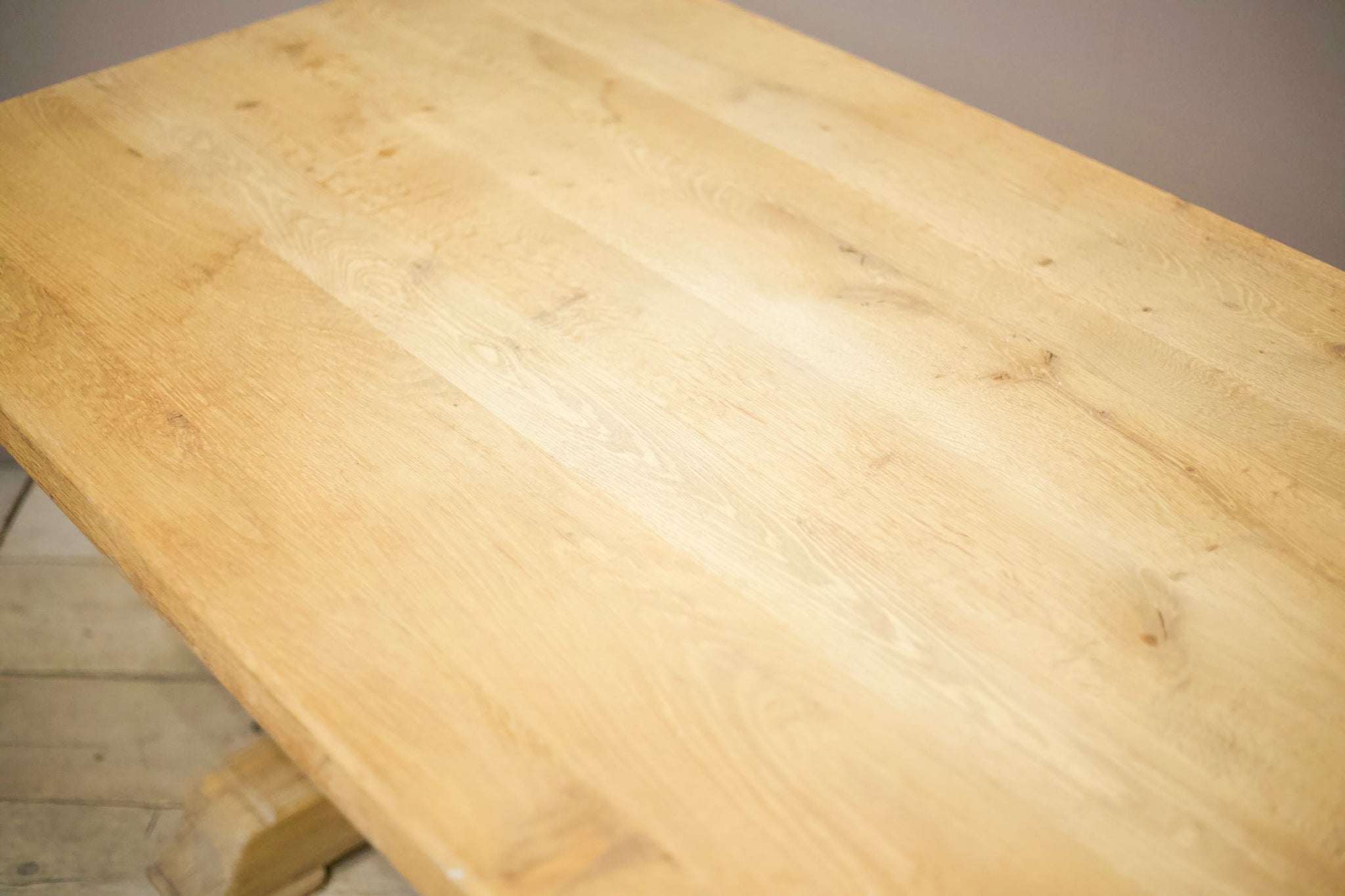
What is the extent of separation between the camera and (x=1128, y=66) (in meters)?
1.28

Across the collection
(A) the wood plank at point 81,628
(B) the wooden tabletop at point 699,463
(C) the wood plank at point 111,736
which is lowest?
(C) the wood plank at point 111,736

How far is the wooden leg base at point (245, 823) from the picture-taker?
2.78 ft

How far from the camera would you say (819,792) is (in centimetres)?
51

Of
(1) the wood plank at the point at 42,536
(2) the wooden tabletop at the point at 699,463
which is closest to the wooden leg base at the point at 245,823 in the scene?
(2) the wooden tabletop at the point at 699,463

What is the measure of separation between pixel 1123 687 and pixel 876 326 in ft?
1.05

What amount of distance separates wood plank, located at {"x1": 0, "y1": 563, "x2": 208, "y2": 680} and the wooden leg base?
1.25ft

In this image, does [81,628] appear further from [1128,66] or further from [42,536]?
[1128,66]

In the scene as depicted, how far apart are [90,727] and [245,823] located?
1.47ft

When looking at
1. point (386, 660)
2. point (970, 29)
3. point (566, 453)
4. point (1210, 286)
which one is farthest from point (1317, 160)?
point (386, 660)

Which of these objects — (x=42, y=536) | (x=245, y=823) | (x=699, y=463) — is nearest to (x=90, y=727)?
(x=42, y=536)

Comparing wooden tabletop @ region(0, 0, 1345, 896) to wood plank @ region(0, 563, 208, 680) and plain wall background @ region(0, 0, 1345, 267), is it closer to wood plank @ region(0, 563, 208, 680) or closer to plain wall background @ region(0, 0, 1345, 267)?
plain wall background @ region(0, 0, 1345, 267)

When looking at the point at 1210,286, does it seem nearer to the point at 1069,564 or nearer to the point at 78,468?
the point at 1069,564

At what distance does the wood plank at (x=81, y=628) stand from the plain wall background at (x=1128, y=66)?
2.21 feet

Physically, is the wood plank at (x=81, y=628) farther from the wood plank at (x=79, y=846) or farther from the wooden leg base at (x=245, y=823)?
the wooden leg base at (x=245, y=823)
